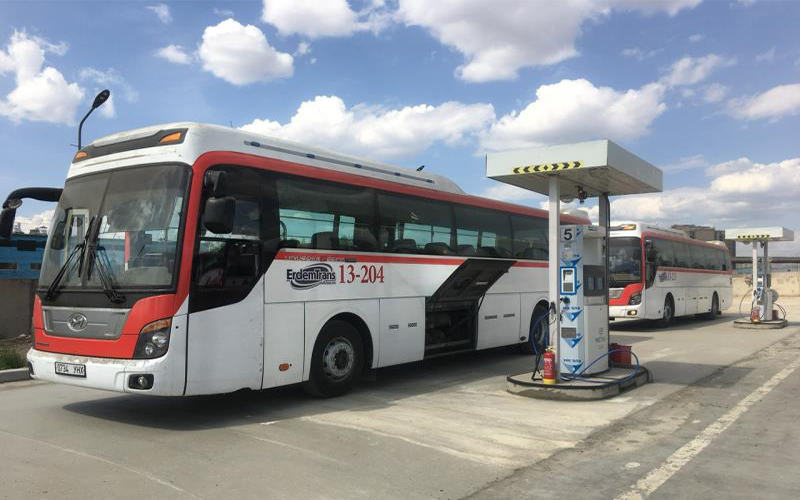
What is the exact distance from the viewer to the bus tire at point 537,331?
1334cm

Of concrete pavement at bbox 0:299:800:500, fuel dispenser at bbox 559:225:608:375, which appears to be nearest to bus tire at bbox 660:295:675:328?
concrete pavement at bbox 0:299:800:500

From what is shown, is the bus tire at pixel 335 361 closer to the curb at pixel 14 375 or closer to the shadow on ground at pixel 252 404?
the shadow on ground at pixel 252 404

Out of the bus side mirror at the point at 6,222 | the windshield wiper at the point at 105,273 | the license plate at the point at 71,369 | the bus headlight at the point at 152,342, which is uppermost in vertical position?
the bus side mirror at the point at 6,222

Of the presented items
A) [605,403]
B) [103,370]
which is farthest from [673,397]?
[103,370]

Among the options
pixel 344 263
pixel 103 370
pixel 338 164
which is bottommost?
pixel 103 370

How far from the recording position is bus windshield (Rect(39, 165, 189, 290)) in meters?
6.70

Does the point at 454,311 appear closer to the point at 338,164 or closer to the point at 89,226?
the point at 338,164

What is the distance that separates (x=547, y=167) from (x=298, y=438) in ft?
16.5

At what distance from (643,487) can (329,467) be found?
2664 millimetres

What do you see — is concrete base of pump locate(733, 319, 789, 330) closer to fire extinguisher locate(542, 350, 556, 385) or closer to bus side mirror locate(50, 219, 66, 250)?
fire extinguisher locate(542, 350, 556, 385)

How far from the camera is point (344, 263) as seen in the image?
8.73m

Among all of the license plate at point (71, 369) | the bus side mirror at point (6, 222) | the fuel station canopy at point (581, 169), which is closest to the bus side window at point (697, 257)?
the fuel station canopy at point (581, 169)

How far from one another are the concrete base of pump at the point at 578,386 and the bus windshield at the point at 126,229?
16.9 ft

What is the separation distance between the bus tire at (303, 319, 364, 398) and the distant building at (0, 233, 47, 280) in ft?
32.5
